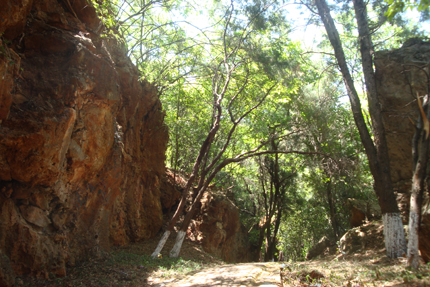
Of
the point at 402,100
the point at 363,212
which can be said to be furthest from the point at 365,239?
the point at 402,100

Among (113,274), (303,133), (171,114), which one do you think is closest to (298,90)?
(303,133)

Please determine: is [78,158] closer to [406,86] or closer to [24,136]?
[24,136]

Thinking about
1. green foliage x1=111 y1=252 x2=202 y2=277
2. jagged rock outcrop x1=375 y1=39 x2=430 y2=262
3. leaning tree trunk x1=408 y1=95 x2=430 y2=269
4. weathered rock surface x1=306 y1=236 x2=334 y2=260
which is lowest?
green foliage x1=111 y1=252 x2=202 y2=277

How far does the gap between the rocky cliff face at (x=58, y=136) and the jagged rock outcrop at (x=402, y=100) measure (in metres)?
8.42

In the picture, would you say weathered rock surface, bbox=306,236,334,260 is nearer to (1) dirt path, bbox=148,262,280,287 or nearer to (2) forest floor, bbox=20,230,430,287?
(2) forest floor, bbox=20,230,430,287

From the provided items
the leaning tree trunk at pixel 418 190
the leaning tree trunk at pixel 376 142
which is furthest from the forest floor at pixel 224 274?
the leaning tree trunk at pixel 376 142

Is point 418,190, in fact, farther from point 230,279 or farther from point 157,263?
point 157,263

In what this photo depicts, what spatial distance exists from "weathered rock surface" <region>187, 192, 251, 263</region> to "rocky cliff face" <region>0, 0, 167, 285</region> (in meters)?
4.64

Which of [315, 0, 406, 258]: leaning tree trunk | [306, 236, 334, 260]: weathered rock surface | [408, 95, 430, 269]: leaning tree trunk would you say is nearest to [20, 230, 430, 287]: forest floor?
[408, 95, 430, 269]: leaning tree trunk

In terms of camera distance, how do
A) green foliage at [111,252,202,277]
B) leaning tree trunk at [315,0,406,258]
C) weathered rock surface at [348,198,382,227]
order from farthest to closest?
1. weathered rock surface at [348,198,382,227]
2. green foliage at [111,252,202,277]
3. leaning tree trunk at [315,0,406,258]

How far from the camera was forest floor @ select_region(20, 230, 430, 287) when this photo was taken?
5.05m

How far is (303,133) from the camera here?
11.9m

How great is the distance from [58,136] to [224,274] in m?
4.91

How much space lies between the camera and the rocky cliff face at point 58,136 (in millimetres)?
5047
